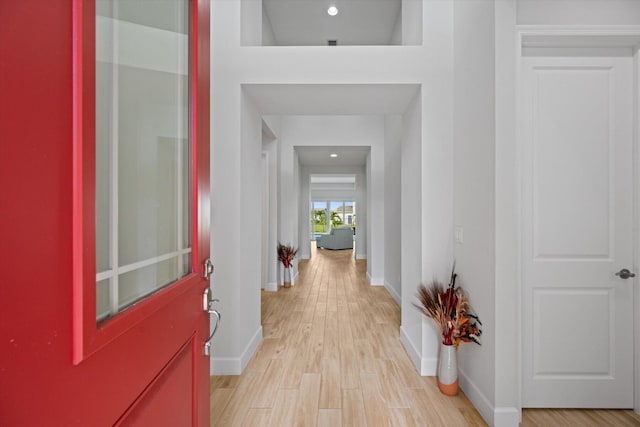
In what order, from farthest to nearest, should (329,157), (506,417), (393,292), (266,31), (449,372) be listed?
(329,157)
(393,292)
(266,31)
(449,372)
(506,417)

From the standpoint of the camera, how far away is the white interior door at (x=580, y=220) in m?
1.90

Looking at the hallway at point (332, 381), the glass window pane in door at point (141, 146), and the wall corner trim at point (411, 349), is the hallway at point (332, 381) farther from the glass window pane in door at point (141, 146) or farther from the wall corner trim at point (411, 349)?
the glass window pane in door at point (141, 146)

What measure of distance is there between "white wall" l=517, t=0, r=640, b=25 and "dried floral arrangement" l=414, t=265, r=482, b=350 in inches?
64.8

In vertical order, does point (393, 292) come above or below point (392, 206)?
below

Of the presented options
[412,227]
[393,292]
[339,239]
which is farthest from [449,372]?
[339,239]

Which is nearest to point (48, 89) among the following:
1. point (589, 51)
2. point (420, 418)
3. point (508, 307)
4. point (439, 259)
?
point (508, 307)

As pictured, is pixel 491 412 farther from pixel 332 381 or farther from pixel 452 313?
pixel 332 381

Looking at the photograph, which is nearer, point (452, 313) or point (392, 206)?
point (452, 313)

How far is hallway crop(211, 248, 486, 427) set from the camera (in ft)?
6.24

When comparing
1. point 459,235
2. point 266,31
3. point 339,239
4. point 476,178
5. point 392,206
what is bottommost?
point 339,239

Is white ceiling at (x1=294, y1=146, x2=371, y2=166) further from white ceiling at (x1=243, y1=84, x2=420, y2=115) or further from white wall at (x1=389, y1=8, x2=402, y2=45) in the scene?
white ceiling at (x1=243, y1=84, x2=420, y2=115)

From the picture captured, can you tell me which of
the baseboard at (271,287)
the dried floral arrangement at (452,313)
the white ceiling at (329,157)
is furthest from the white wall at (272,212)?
the dried floral arrangement at (452,313)

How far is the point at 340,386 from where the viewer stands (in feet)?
7.29

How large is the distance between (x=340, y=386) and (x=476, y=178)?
1.66 m
